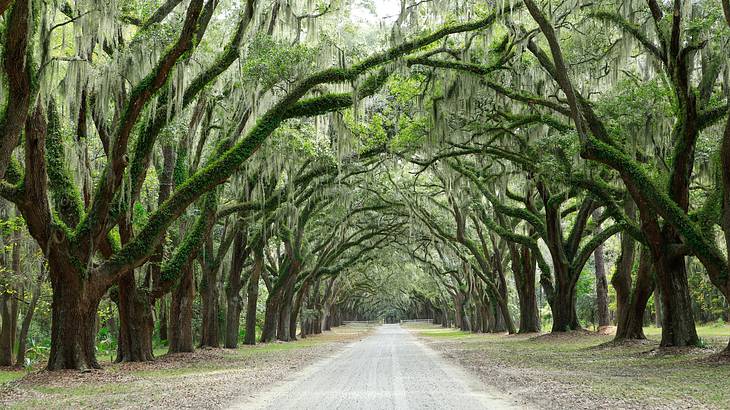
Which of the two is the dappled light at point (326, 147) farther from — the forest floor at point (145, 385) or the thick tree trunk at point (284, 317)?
the thick tree trunk at point (284, 317)

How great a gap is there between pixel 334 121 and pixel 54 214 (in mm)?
6650

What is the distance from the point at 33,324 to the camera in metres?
32.9

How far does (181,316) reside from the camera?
19.3m

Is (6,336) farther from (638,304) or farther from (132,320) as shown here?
(638,304)

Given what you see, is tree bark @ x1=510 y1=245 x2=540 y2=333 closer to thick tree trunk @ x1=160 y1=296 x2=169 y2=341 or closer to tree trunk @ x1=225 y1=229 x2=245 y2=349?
tree trunk @ x1=225 y1=229 x2=245 y2=349

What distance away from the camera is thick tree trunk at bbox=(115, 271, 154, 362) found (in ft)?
51.4

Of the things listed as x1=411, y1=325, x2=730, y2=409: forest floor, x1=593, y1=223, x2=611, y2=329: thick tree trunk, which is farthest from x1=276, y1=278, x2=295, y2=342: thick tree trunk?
Result: x1=411, y1=325, x2=730, y2=409: forest floor

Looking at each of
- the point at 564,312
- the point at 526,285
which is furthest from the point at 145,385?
the point at 526,285

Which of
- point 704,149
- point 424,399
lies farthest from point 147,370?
point 704,149

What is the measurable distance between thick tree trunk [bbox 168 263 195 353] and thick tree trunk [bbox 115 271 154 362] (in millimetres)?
2824

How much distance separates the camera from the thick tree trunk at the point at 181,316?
62.2 ft

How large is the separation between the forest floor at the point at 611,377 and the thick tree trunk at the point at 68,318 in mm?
7545

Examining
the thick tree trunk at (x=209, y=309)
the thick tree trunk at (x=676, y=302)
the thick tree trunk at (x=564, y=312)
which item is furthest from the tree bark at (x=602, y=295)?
the thick tree trunk at (x=209, y=309)

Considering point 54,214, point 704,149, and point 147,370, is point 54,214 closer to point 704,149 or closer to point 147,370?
point 147,370
